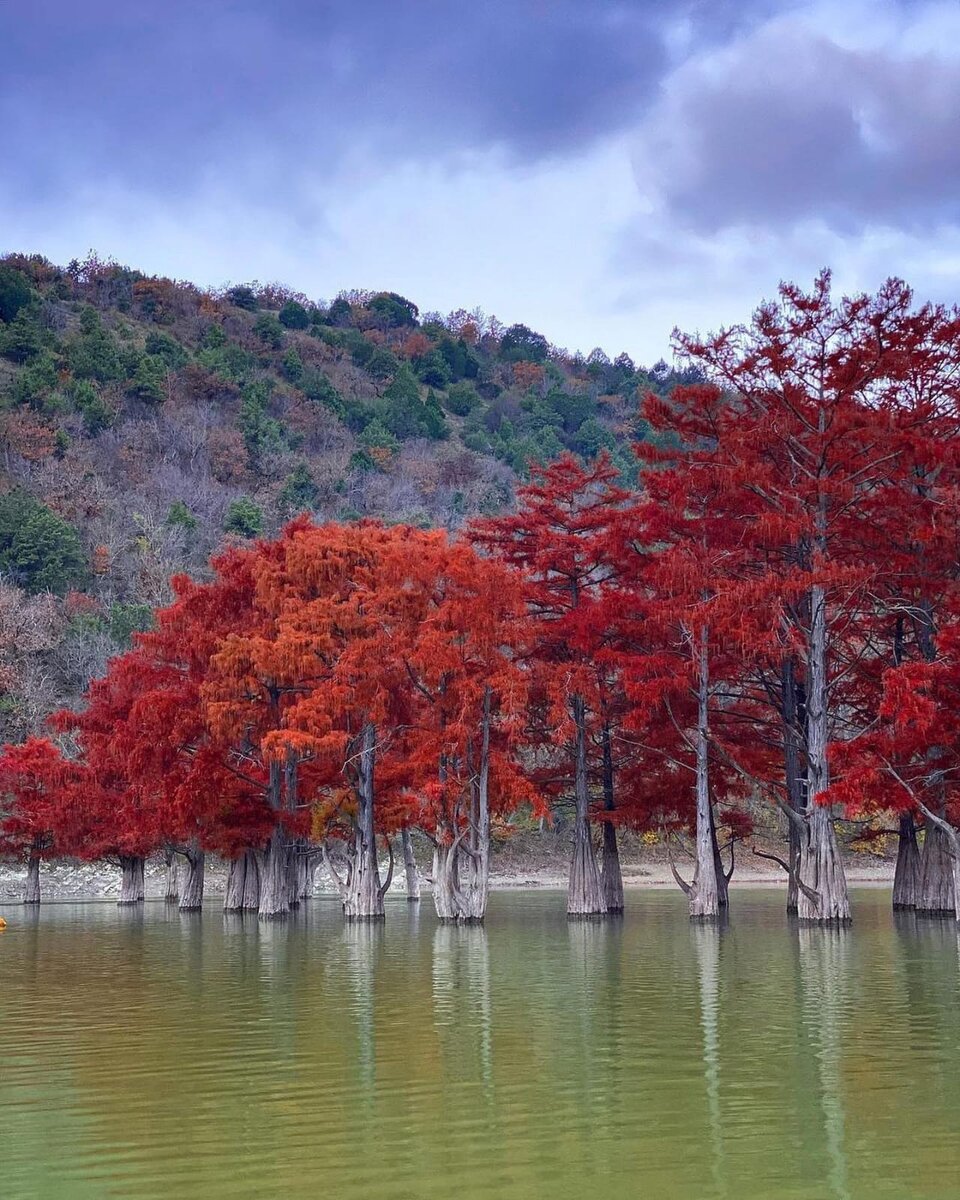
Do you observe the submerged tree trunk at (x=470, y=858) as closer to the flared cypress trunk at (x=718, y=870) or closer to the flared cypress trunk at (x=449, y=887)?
the flared cypress trunk at (x=449, y=887)

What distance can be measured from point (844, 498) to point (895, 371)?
125 inches

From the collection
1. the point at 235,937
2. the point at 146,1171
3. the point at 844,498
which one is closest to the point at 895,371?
the point at 844,498

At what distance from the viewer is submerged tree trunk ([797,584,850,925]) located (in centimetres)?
2817

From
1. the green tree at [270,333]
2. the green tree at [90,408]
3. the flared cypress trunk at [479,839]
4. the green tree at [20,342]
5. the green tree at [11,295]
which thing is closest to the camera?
the flared cypress trunk at [479,839]

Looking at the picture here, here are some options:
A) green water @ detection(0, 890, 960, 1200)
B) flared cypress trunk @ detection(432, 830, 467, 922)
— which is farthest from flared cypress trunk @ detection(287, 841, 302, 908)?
green water @ detection(0, 890, 960, 1200)

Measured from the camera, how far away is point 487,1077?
11.0 m

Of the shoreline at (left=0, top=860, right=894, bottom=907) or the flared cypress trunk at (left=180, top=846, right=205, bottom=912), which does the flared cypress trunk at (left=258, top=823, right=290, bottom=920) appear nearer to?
the flared cypress trunk at (left=180, top=846, right=205, bottom=912)

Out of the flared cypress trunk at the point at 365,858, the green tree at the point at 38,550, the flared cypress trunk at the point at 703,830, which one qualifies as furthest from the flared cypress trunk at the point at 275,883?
the green tree at the point at 38,550

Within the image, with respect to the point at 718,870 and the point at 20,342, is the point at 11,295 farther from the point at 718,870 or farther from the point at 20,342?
the point at 718,870

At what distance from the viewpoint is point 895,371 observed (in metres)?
29.5

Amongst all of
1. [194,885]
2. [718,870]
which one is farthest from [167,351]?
[718,870]

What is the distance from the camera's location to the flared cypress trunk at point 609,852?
115 ft

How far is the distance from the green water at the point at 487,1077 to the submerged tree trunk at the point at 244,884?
52.2ft

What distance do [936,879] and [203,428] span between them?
254 feet
